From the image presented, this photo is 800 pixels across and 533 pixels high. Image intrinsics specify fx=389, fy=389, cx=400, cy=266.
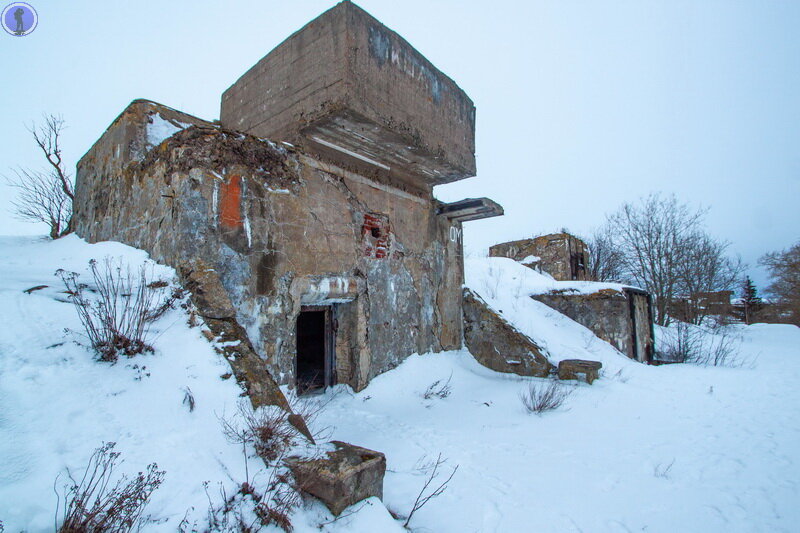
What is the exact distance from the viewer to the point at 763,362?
30.1ft

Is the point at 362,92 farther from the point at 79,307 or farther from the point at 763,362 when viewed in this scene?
the point at 763,362

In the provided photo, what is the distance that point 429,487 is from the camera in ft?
10.2

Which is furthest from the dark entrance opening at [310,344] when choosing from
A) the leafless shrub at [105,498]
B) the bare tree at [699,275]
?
the bare tree at [699,275]

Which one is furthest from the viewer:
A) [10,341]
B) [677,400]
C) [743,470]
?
[677,400]

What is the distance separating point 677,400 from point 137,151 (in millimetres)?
7860

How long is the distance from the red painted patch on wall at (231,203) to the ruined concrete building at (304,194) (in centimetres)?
1

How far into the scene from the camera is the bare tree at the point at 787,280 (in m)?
19.2

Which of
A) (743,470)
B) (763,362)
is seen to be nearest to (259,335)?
(743,470)

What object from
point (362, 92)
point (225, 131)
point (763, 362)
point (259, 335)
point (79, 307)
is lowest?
point (763, 362)

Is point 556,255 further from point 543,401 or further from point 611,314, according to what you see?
point 543,401

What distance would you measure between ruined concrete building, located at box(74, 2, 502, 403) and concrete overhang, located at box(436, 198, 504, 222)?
0.12m

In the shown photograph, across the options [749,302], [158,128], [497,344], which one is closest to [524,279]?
[497,344]

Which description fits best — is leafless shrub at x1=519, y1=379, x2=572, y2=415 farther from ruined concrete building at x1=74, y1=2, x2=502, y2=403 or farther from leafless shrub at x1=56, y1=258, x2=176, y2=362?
leafless shrub at x1=56, y1=258, x2=176, y2=362

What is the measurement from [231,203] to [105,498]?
112 inches
